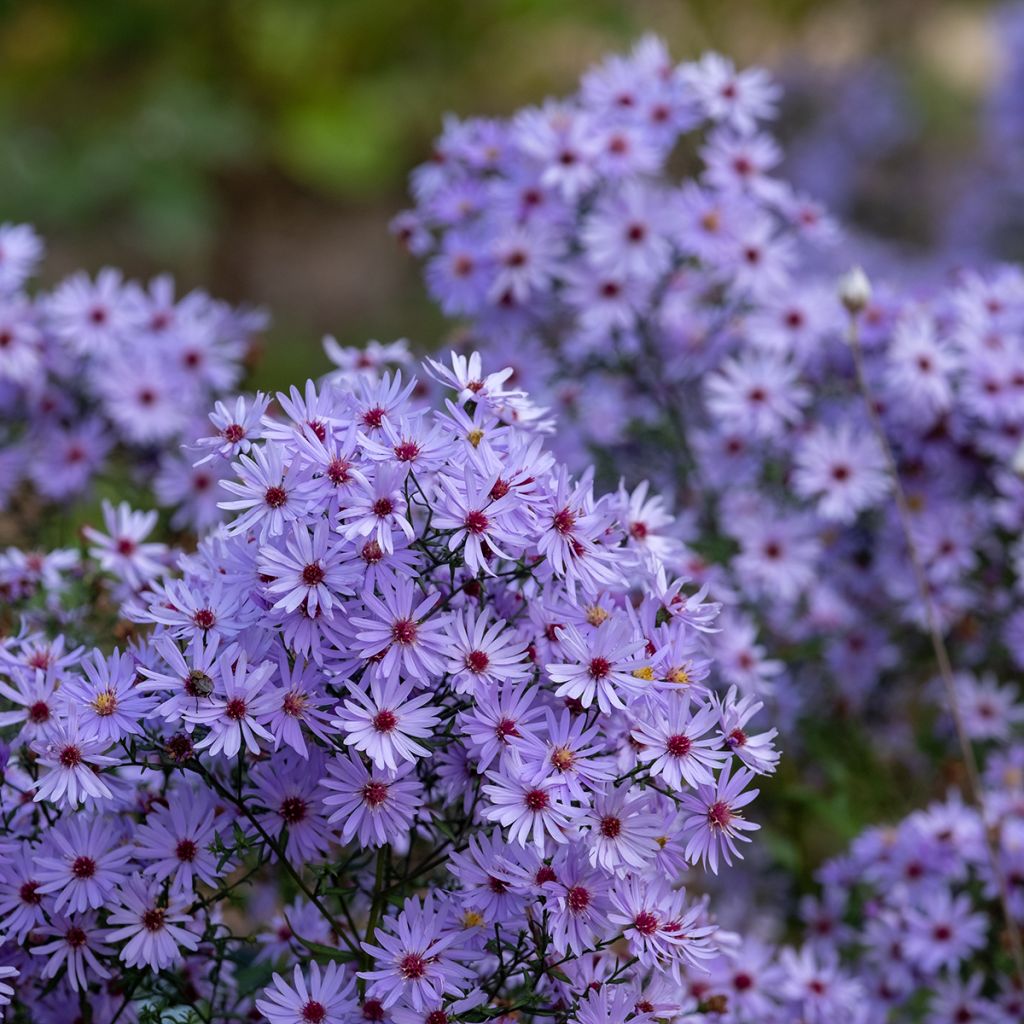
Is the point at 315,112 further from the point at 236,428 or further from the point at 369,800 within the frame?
the point at 369,800

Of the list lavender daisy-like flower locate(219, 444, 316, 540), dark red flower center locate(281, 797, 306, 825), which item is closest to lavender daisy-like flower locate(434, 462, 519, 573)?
lavender daisy-like flower locate(219, 444, 316, 540)

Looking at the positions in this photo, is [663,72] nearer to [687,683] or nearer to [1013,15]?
[687,683]

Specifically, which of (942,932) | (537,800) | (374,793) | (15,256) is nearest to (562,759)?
(537,800)

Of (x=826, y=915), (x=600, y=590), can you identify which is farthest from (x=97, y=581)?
(x=826, y=915)

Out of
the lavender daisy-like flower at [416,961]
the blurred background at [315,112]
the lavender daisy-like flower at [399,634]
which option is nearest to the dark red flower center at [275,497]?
the lavender daisy-like flower at [399,634]

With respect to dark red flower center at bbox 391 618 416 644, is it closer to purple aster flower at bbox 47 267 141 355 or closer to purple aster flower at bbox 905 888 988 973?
purple aster flower at bbox 905 888 988 973

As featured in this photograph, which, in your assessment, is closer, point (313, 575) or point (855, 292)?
point (313, 575)
